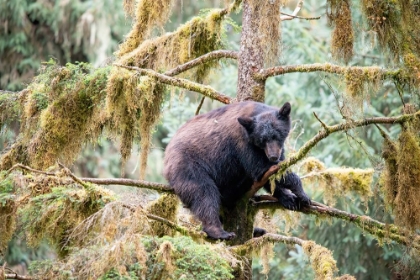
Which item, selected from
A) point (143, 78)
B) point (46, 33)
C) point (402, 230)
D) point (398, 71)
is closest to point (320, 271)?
point (402, 230)

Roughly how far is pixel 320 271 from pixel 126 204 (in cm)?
182

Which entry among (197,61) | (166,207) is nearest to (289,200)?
(166,207)

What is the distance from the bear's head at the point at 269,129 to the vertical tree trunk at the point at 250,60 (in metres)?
0.33

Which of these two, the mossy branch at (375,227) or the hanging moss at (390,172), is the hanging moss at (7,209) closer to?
the mossy branch at (375,227)

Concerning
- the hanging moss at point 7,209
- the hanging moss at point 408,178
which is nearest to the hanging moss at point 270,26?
the hanging moss at point 408,178

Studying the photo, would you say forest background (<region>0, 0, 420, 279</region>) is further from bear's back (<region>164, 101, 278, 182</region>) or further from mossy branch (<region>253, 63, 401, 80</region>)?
mossy branch (<region>253, 63, 401, 80</region>)

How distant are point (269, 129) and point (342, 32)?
1242mm

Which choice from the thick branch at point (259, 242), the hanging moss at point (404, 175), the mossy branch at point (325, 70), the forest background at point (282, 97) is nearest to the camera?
the hanging moss at point (404, 175)

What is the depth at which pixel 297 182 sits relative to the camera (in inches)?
285

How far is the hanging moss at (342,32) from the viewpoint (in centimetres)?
638

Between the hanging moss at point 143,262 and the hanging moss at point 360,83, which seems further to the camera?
the hanging moss at point 360,83

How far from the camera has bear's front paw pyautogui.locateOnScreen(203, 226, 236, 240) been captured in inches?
275

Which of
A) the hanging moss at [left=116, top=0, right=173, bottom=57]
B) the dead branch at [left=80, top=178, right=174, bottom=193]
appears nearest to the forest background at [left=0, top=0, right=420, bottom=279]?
the hanging moss at [left=116, top=0, right=173, bottom=57]

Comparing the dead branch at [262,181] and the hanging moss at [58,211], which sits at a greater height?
the dead branch at [262,181]
